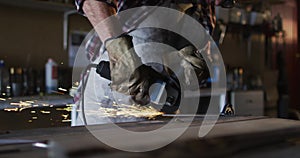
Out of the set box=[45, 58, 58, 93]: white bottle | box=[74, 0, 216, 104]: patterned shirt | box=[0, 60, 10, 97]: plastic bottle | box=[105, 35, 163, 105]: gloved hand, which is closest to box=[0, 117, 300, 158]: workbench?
box=[105, 35, 163, 105]: gloved hand

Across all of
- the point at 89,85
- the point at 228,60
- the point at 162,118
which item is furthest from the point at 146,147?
the point at 228,60

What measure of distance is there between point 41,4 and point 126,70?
1.76 metres

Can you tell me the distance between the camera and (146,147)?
46cm

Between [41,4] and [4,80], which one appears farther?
[41,4]

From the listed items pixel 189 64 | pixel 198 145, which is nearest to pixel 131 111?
pixel 189 64

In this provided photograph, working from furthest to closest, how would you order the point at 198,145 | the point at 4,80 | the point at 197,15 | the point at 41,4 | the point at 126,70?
the point at 41,4
the point at 4,80
the point at 197,15
the point at 126,70
the point at 198,145

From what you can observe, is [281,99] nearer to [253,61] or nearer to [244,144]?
[253,61]

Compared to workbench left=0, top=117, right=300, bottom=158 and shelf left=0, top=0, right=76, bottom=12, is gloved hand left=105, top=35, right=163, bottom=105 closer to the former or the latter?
workbench left=0, top=117, right=300, bottom=158

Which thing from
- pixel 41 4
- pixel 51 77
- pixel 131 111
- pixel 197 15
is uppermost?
pixel 41 4

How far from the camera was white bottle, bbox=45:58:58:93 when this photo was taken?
245cm

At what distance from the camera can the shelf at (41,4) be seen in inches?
92.7

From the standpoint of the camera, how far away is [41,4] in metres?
→ 2.42

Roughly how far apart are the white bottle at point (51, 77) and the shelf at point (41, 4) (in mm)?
374

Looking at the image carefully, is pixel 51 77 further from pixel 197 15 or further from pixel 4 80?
pixel 197 15
